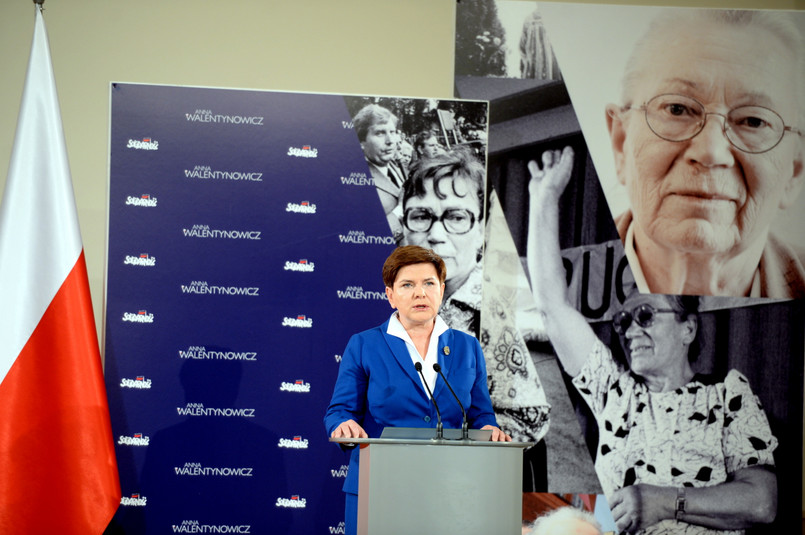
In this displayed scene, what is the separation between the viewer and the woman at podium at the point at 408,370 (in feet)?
10.0

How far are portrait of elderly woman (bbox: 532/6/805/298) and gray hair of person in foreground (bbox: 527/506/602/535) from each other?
1440 mm

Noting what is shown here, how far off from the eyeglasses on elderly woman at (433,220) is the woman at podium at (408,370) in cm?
178

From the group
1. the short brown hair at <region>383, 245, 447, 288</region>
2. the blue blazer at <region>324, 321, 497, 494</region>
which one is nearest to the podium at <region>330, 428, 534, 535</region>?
the blue blazer at <region>324, 321, 497, 494</region>

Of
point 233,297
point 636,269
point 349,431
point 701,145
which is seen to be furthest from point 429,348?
point 701,145

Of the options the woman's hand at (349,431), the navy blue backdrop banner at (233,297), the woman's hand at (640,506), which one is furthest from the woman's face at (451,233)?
the woman's hand at (349,431)

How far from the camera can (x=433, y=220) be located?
16.5ft

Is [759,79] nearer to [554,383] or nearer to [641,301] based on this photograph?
[641,301]

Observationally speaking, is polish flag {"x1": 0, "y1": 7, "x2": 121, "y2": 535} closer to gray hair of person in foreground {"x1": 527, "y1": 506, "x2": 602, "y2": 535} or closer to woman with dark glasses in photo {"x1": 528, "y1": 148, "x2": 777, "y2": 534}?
gray hair of person in foreground {"x1": 527, "y1": 506, "x2": 602, "y2": 535}

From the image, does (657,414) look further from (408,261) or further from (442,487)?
(442,487)

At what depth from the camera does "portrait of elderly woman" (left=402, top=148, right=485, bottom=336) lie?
501cm

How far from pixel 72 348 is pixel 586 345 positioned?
291 cm

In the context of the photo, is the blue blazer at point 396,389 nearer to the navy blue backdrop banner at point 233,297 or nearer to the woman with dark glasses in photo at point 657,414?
the navy blue backdrop banner at point 233,297

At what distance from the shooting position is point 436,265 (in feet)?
10.5

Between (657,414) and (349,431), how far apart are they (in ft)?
9.47
